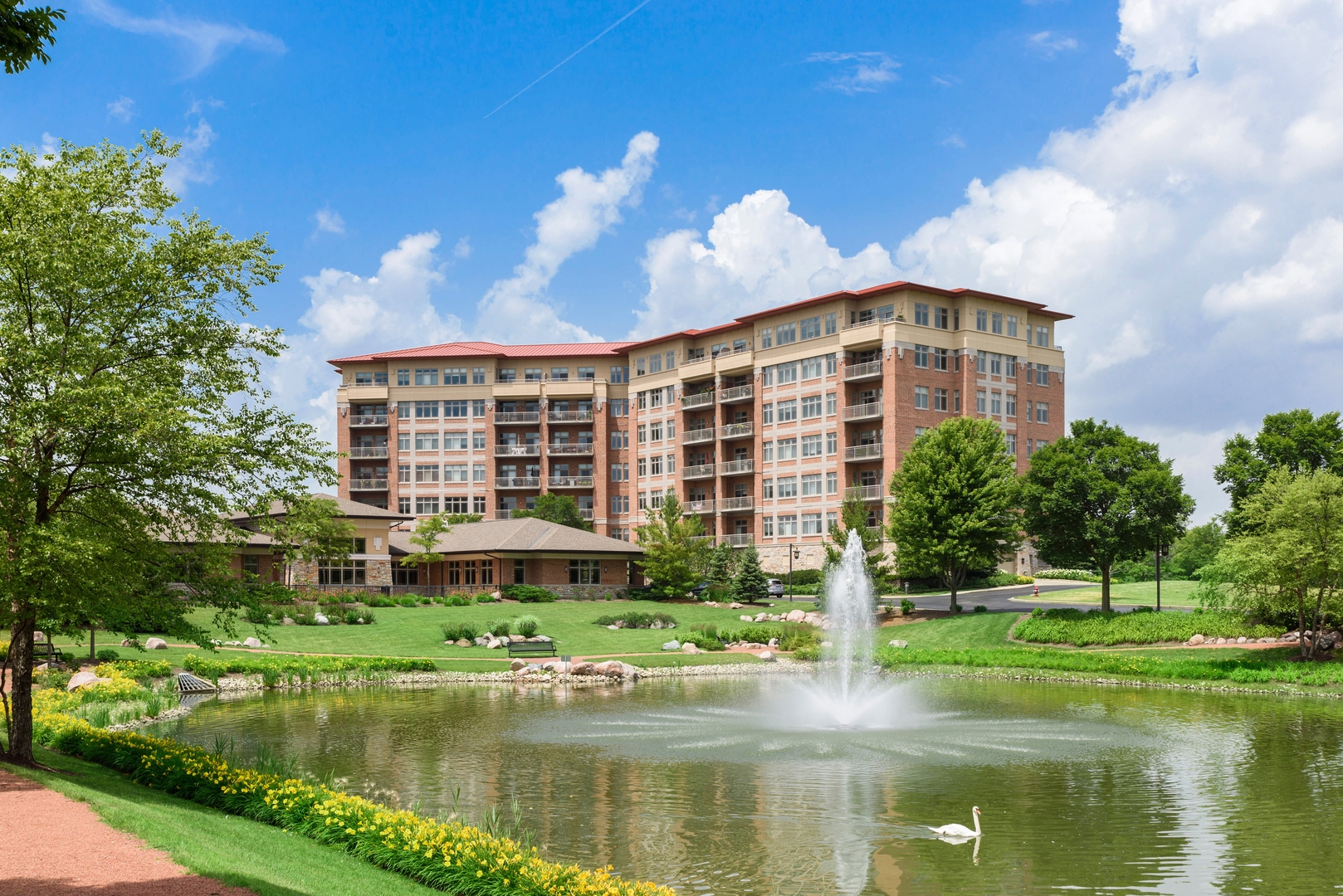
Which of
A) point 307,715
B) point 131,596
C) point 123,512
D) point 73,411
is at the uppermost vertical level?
point 73,411

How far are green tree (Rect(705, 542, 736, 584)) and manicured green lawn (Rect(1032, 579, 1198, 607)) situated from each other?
68.7 ft

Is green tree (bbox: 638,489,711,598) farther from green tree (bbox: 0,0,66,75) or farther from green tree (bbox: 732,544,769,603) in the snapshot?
green tree (bbox: 0,0,66,75)

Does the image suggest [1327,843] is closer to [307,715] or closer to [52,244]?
[52,244]

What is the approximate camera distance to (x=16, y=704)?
60.1 ft

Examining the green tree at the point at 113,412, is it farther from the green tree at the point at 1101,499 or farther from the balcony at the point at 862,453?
the balcony at the point at 862,453

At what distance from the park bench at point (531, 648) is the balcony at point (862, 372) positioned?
40.1 m

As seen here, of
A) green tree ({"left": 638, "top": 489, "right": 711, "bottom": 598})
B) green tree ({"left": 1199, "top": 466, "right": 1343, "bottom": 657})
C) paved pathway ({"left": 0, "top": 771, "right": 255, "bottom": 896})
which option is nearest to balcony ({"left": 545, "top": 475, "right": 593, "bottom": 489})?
green tree ({"left": 638, "top": 489, "right": 711, "bottom": 598})

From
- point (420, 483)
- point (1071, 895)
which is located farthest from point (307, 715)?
point (420, 483)

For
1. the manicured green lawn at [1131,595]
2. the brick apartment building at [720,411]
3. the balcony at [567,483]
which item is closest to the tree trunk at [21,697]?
the brick apartment building at [720,411]

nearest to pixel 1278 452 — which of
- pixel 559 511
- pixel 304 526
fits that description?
pixel 304 526

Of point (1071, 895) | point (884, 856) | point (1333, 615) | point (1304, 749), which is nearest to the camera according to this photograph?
point (1071, 895)

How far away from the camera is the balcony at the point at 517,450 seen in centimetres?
10294

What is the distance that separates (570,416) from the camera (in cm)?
10288

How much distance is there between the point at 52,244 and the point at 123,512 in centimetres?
484
